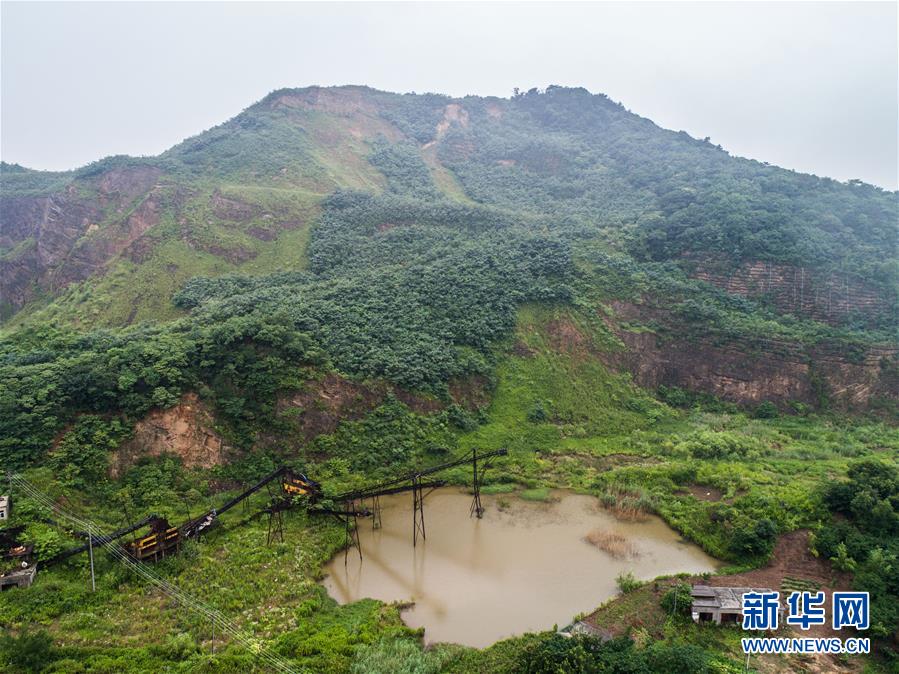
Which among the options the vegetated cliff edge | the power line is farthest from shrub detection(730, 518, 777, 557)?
the power line

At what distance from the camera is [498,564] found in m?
22.8

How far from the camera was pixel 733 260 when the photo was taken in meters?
46.8

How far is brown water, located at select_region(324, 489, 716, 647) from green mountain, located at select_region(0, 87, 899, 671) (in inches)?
71.0

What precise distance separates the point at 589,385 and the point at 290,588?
85.4ft

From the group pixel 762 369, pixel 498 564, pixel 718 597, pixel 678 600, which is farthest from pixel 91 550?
pixel 762 369

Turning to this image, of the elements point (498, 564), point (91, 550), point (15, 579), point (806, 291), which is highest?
point (806, 291)

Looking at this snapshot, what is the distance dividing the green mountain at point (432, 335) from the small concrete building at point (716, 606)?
4980 mm

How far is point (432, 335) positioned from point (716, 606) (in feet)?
82.7

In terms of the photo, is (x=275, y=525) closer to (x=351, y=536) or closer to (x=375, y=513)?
(x=351, y=536)

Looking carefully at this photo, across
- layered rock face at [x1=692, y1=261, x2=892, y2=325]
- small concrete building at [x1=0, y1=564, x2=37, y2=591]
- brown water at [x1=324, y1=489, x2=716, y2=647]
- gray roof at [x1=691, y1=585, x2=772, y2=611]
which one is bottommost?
brown water at [x1=324, y1=489, x2=716, y2=647]

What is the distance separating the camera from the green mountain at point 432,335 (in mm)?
26594

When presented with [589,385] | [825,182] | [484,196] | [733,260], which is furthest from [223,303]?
[825,182]

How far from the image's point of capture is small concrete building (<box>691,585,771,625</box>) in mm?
18453

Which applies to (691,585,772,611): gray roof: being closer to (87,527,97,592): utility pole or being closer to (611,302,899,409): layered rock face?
(611,302,899,409): layered rock face
